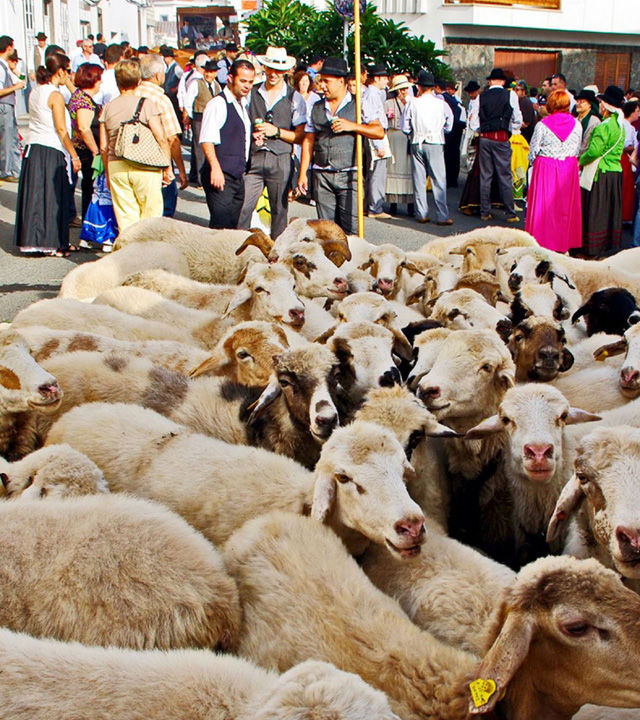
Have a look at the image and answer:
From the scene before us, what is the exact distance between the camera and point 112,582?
2.41 meters

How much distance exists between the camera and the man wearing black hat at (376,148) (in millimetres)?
12844

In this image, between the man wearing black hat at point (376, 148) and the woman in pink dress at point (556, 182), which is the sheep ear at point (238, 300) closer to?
the woman in pink dress at point (556, 182)

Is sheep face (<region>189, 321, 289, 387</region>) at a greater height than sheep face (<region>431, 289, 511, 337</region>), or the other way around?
sheep face (<region>431, 289, 511, 337</region>)

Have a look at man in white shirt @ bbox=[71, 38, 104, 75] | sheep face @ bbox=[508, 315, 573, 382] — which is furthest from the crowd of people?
sheep face @ bbox=[508, 315, 573, 382]

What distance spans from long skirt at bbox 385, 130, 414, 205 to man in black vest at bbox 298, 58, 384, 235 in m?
5.35

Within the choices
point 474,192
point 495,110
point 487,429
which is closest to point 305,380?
point 487,429

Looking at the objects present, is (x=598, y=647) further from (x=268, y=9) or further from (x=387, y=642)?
(x=268, y=9)

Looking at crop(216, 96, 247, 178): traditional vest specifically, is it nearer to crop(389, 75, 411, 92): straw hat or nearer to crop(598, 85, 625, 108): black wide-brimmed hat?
crop(598, 85, 625, 108): black wide-brimmed hat

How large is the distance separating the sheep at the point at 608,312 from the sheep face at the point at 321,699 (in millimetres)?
3675

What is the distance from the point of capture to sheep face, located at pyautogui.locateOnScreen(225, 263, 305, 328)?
5.11 meters

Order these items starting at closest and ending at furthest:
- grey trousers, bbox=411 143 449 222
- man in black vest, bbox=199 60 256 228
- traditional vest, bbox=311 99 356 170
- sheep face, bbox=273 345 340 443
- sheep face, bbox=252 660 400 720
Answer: sheep face, bbox=252 660 400 720 → sheep face, bbox=273 345 340 443 → man in black vest, bbox=199 60 256 228 → traditional vest, bbox=311 99 356 170 → grey trousers, bbox=411 143 449 222

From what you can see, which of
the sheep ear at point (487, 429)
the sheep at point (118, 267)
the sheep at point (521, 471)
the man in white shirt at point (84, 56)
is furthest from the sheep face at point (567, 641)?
the man in white shirt at point (84, 56)

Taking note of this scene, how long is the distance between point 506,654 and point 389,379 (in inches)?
72.3

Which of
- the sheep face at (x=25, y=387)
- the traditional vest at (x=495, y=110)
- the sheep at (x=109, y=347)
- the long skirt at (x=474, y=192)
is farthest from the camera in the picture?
the long skirt at (x=474, y=192)
